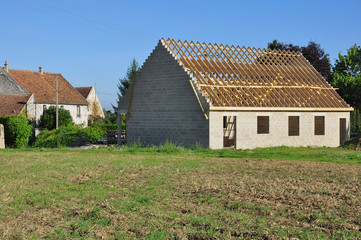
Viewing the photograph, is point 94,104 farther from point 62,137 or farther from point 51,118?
point 62,137

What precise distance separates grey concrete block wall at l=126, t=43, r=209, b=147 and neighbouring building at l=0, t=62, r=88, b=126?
55.9 ft

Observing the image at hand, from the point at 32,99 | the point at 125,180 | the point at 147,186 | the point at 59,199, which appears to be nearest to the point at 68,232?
the point at 59,199

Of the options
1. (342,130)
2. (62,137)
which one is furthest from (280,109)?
(62,137)

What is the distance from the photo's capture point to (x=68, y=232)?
836 cm

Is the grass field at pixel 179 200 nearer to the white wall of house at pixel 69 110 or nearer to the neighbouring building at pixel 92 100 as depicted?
the white wall of house at pixel 69 110

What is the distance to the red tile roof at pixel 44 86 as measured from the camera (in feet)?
154

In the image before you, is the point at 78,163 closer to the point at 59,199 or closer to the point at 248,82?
the point at 59,199

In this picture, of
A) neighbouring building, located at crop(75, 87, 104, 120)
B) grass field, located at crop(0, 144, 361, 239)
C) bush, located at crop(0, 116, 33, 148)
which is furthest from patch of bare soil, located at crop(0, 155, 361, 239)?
neighbouring building, located at crop(75, 87, 104, 120)

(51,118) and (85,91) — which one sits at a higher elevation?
(85,91)

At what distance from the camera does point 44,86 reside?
162 feet

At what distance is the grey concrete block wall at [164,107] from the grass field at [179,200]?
7700 mm

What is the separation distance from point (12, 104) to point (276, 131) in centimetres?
2754

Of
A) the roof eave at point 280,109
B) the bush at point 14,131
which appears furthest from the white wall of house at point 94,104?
the roof eave at point 280,109

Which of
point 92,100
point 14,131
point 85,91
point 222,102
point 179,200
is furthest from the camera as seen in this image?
point 92,100
